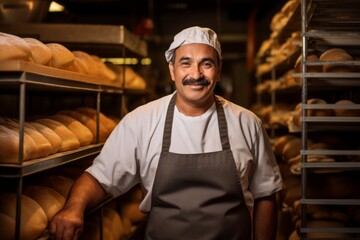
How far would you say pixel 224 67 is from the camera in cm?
742

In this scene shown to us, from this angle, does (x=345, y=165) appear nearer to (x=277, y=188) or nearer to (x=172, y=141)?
(x=277, y=188)

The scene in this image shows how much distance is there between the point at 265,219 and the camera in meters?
2.16

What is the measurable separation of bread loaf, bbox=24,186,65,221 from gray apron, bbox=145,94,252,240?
0.48 metres

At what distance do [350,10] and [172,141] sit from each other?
1.30 metres

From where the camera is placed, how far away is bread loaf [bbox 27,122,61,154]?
2162 millimetres

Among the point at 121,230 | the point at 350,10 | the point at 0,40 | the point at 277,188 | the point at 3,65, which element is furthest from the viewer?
the point at 121,230

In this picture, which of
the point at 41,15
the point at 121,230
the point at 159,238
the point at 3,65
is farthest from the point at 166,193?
the point at 41,15

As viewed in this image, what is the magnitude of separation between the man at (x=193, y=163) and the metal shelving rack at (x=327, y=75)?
1.07ft

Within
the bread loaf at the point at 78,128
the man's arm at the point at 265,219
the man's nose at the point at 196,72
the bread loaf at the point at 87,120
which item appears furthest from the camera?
the bread loaf at the point at 87,120

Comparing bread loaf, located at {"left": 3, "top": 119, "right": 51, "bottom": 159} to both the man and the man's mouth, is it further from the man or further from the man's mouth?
the man's mouth

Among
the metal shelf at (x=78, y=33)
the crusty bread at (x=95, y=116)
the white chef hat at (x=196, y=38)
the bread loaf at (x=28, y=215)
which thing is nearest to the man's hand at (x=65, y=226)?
the bread loaf at (x=28, y=215)

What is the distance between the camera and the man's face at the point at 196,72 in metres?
2.06

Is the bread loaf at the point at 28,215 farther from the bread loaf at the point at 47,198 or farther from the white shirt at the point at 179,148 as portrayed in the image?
the white shirt at the point at 179,148

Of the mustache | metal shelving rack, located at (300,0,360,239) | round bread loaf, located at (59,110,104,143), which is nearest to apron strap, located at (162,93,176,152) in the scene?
the mustache
